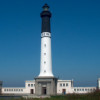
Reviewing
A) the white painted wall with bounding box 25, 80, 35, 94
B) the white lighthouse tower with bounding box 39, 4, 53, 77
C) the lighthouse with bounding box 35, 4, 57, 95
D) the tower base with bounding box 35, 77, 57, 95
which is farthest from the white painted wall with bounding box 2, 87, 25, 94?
the white lighthouse tower with bounding box 39, 4, 53, 77

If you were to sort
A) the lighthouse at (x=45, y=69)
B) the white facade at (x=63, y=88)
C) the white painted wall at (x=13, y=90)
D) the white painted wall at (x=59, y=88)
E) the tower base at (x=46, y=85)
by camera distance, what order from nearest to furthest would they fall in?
the tower base at (x=46, y=85) < the lighthouse at (x=45, y=69) < the white facade at (x=63, y=88) < the white painted wall at (x=59, y=88) < the white painted wall at (x=13, y=90)

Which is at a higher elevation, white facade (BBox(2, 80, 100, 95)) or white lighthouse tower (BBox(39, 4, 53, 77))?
white lighthouse tower (BBox(39, 4, 53, 77))

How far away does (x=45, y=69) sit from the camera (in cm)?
4203

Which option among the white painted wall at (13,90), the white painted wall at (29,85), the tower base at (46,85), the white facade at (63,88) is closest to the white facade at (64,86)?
the white facade at (63,88)

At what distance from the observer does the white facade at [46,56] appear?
1656 inches

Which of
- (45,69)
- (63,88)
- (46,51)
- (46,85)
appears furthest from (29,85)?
(46,51)

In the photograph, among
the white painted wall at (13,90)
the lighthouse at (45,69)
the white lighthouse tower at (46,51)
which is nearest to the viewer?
the lighthouse at (45,69)

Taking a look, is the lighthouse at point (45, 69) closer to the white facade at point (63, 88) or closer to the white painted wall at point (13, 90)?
the white facade at point (63, 88)

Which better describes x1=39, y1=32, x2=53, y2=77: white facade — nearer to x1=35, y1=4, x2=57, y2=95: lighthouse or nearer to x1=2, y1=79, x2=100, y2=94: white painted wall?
x1=35, y1=4, x2=57, y2=95: lighthouse

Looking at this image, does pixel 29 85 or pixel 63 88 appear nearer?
pixel 63 88

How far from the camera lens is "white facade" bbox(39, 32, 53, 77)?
42.1 metres

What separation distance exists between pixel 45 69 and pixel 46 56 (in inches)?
99.1

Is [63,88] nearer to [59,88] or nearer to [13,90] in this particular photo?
[59,88]

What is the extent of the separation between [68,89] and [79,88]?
7.90 ft
